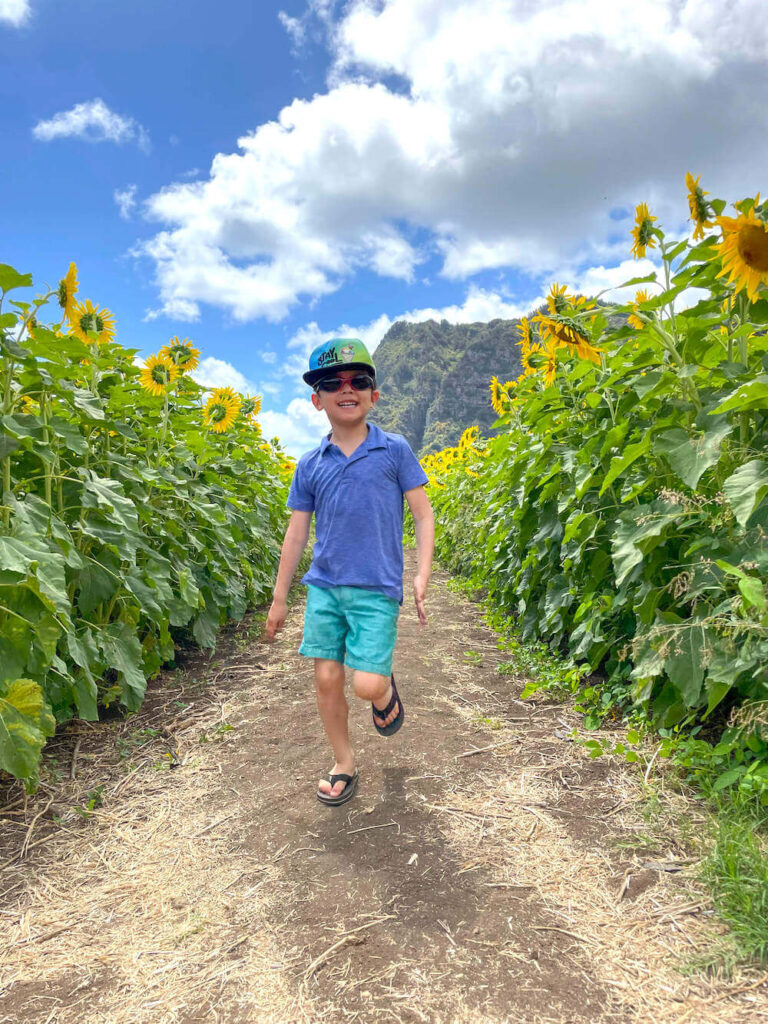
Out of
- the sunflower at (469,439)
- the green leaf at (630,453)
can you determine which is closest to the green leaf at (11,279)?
the green leaf at (630,453)

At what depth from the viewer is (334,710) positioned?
8.58 feet

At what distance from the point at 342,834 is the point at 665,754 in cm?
131

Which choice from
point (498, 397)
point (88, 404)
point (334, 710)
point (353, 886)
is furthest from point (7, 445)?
point (498, 397)

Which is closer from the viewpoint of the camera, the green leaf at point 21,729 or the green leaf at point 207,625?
the green leaf at point 21,729

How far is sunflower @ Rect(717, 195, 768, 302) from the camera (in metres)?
2.09

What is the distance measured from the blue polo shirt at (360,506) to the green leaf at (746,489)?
3.69 ft

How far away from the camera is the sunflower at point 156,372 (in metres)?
4.42

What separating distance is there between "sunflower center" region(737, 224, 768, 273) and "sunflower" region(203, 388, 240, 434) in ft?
13.0

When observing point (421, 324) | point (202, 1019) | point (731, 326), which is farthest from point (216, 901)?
point (421, 324)

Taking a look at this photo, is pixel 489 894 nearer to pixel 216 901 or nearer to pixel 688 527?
pixel 216 901

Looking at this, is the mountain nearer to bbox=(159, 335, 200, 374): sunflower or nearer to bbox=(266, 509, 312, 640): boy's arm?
bbox=(159, 335, 200, 374): sunflower

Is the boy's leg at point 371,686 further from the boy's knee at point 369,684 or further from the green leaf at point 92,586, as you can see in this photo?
the green leaf at point 92,586

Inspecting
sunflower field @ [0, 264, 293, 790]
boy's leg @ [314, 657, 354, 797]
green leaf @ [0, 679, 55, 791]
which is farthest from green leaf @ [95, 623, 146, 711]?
boy's leg @ [314, 657, 354, 797]

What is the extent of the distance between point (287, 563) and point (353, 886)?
1.20 m
